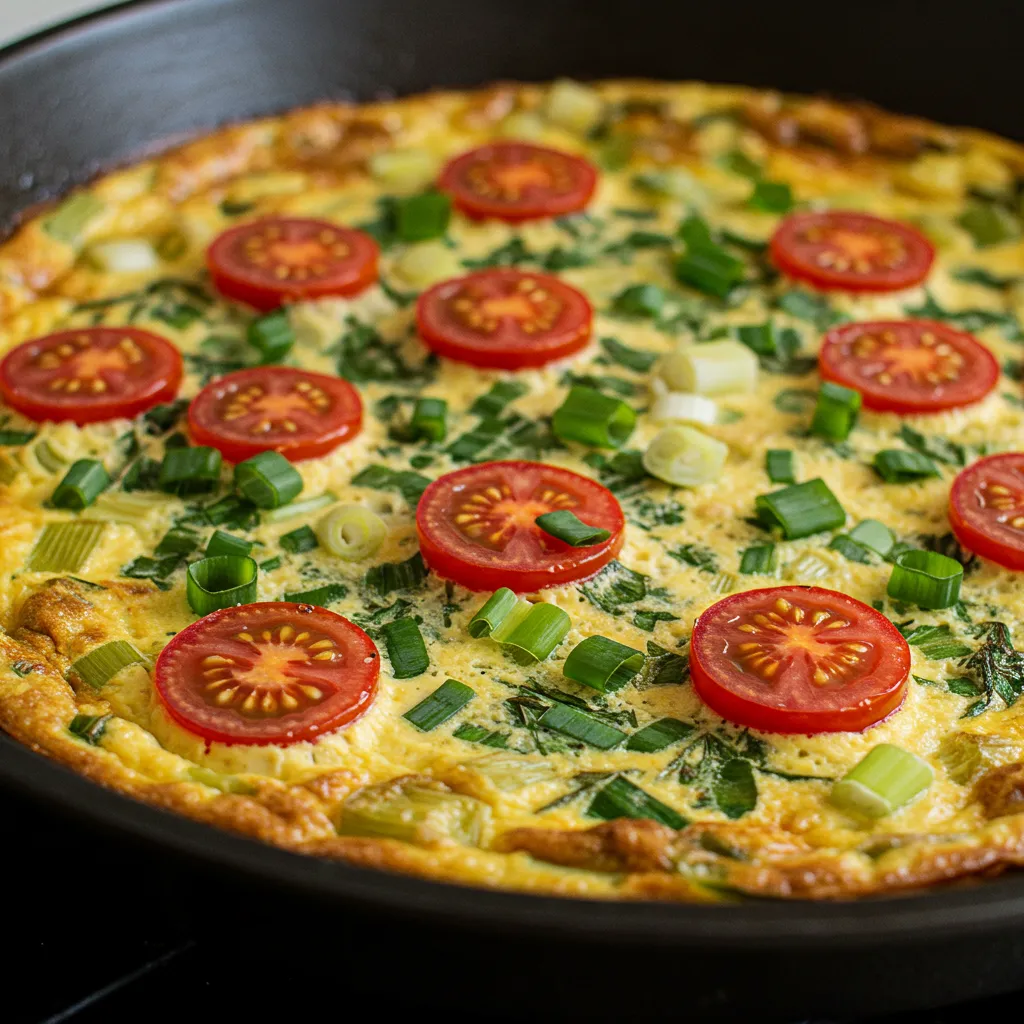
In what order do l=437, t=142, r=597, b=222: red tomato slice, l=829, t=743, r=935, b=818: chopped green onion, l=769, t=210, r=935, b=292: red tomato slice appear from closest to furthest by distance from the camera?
l=829, t=743, r=935, b=818: chopped green onion < l=769, t=210, r=935, b=292: red tomato slice < l=437, t=142, r=597, b=222: red tomato slice

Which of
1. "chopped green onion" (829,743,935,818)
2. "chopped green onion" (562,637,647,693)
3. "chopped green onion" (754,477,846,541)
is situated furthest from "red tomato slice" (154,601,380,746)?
"chopped green onion" (754,477,846,541)

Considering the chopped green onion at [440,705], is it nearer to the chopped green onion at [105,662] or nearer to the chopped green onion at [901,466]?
the chopped green onion at [105,662]

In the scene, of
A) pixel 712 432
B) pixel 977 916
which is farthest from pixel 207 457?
pixel 977 916

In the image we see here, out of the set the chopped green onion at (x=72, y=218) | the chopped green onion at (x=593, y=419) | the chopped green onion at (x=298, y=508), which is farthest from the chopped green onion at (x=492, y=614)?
the chopped green onion at (x=72, y=218)

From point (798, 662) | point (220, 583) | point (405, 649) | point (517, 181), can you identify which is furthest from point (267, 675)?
point (517, 181)

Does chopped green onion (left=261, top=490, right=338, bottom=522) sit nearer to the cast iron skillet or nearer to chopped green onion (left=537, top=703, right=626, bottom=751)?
chopped green onion (left=537, top=703, right=626, bottom=751)

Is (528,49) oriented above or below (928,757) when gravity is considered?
above

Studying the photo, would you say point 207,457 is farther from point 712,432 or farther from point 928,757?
point 928,757
